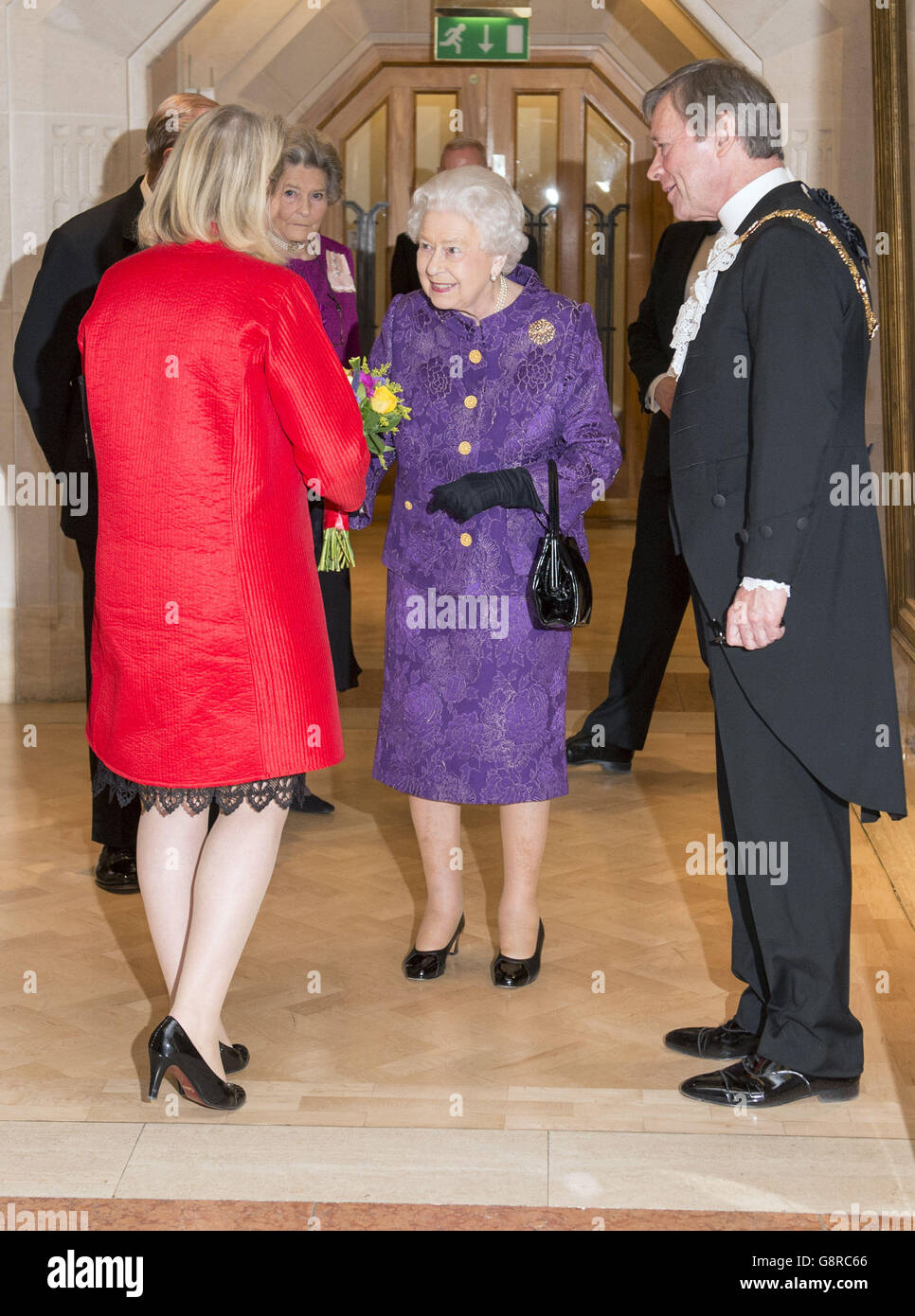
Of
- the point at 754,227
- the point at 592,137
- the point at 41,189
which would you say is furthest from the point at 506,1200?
the point at 592,137

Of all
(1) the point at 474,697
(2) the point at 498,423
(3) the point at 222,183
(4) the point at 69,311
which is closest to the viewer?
(3) the point at 222,183

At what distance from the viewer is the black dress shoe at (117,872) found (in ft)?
14.6

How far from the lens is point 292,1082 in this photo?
3.25 meters

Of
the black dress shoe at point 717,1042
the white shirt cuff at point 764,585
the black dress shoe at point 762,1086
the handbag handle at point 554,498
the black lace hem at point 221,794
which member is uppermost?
the handbag handle at point 554,498

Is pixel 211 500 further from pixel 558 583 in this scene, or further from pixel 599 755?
pixel 599 755

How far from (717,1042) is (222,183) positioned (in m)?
1.96

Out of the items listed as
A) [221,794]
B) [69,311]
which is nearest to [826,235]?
[221,794]

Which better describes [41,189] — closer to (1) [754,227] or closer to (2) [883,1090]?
(1) [754,227]

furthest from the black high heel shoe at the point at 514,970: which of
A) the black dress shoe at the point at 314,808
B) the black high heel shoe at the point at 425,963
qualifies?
the black dress shoe at the point at 314,808

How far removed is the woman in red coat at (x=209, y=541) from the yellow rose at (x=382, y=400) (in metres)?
→ 0.40

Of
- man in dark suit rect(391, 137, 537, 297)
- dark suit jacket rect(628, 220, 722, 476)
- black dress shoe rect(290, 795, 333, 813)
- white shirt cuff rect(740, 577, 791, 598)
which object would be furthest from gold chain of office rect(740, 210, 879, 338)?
man in dark suit rect(391, 137, 537, 297)

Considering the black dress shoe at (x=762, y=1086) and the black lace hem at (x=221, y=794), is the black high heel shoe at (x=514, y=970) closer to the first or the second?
the black dress shoe at (x=762, y=1086)

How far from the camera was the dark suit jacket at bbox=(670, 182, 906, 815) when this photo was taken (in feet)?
9.16

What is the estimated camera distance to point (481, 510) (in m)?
3.50
